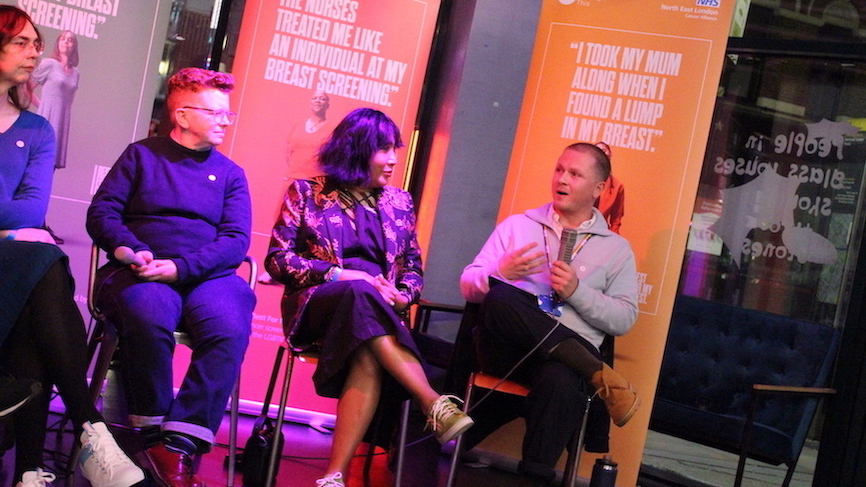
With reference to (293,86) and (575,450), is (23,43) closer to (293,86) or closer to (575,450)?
(293,86)

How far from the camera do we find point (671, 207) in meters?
3.98

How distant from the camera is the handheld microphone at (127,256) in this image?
292cm

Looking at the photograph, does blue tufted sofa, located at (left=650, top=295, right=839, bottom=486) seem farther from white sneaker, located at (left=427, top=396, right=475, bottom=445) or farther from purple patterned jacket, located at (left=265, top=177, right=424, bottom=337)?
white sneaker, located at (left=427, top=396, right=475, bottom=445)

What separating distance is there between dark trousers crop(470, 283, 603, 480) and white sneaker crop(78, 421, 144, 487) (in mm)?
1367

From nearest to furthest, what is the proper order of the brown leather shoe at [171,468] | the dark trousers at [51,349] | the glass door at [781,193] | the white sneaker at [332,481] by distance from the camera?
the dark trousers at [51,349], the brown leather shoe at [171,468], the white sneaker at [332,481], the glass door at [781,193]

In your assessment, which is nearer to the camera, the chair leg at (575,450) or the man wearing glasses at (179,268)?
the man wearing glasses at (179,268)

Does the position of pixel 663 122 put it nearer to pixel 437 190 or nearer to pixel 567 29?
pixel 567 29

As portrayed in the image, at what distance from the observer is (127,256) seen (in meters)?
2.92

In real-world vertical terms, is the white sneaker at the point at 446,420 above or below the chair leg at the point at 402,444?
above

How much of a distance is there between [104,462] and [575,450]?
1.72 metres

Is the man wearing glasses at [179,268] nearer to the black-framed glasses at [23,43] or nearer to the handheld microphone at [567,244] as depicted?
the black-framed glasses at [23,43]

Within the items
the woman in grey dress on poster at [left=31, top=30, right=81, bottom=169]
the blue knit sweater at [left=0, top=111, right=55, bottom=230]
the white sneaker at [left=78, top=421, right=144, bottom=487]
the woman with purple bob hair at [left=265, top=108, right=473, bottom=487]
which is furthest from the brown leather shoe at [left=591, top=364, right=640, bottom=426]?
the woman in grey dress on poster at [left=31, top=30, right=81, bottom=169]

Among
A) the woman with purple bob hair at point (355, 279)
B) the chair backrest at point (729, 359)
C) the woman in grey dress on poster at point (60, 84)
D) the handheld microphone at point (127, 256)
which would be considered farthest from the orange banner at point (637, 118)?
the woman in grey dress on poster at point (60, 84)

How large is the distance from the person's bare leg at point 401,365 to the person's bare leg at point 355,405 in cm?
5
